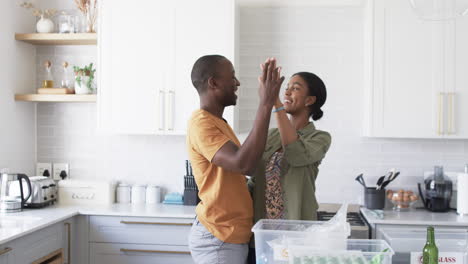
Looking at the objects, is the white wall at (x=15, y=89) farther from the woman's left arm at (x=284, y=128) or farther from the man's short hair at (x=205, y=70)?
the woman's left arm at (x=284, y=128)

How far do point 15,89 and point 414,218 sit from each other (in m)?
2.95

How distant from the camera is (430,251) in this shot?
166 cm

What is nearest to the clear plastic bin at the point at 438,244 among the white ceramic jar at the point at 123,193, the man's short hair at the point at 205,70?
the man's short hair at the point at 205,70

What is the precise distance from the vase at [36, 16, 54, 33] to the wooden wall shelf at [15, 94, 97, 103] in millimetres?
496

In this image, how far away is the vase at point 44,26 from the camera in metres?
4.06

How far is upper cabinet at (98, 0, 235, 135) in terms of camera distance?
145 inches

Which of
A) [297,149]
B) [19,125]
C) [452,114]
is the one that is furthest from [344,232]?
[19,125]

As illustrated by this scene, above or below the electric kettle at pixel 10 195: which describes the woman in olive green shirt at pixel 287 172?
above

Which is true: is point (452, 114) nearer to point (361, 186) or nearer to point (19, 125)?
point (361, 186)

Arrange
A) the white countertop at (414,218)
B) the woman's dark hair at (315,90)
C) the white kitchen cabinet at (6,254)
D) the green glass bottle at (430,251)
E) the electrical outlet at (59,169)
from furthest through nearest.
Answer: the electrical outlet at (59,169)
the white countertop at (414,218)
the white kitchen cabinet at (6,254)
the woman's dark hair at (315,90)
the green glass bottle at (430,251)

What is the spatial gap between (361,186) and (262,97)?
2.36 m

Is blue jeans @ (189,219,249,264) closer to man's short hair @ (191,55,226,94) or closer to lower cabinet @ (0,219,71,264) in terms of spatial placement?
man's short hair @ (191,55,226,94)

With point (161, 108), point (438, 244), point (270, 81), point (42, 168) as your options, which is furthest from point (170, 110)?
point (438, 244)

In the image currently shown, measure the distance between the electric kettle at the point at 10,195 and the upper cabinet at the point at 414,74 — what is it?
2350 millimetres
